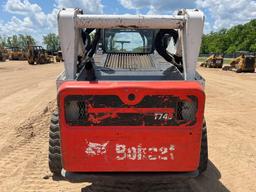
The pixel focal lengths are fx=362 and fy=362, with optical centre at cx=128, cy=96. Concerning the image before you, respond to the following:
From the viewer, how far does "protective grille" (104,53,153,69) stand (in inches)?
186

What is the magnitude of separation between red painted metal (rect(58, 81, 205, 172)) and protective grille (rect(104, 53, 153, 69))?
1445 millimetres

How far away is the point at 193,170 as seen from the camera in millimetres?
3465

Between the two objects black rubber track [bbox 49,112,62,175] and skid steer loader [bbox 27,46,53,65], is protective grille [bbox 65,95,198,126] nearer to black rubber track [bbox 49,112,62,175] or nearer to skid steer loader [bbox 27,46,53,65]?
black rubber track [bbox 49,112,62,175]

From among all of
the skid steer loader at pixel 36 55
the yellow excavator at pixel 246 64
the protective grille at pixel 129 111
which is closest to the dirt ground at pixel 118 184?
the protective grille at pixel 129 111

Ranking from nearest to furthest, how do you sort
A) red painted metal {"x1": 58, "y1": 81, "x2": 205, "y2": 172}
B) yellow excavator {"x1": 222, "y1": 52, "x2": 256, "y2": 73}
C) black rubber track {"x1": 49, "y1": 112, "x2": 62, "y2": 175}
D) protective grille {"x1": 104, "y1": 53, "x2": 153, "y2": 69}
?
red painted metal {"x1": 58, "y1": 81, "x2": 205, "y2": 172} < black rubber track {"x1": 49, "y1": 112, "x2": 62, "y2": 175} < protective grille {"x1": 104, "y1": 53, "x2": 153, "y2": 69} < yellow excavator {"x1": 222, "y1": 52, "x2": 256, "y2": 73}

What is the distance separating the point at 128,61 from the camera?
199 inches

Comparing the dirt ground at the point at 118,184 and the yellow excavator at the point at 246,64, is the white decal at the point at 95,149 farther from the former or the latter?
the yellow excavator at the point at 246,64

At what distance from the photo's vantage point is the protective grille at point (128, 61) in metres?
4.73

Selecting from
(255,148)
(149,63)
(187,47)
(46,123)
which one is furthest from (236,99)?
(187,47)

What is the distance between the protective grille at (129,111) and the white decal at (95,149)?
0.63 feet

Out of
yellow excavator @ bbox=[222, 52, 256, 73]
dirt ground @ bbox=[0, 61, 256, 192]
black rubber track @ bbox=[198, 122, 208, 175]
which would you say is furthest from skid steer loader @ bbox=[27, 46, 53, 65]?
black rubber track @ bbox=[198, 122, 208, 175]

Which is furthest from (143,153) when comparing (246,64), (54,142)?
(246,64)

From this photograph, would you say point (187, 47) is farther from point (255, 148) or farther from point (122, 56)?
point (255, 148)

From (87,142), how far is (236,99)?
958cm
